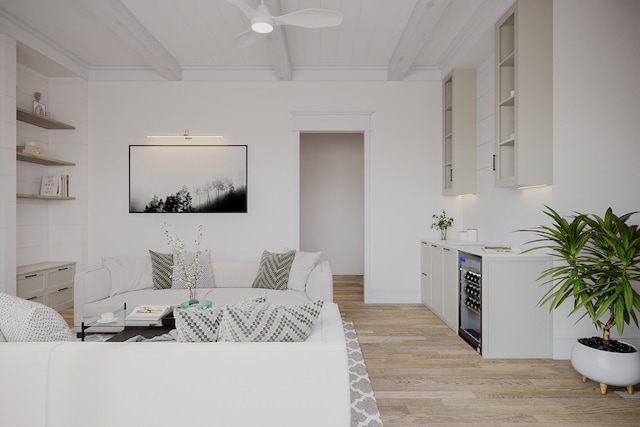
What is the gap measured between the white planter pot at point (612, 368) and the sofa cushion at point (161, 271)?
371cm

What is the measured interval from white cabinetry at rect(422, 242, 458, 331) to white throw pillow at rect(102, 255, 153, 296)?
3.11 metres

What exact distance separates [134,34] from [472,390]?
13.8ft

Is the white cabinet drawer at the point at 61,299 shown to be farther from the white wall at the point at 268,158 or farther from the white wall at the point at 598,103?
the white wall at the point at 598,103

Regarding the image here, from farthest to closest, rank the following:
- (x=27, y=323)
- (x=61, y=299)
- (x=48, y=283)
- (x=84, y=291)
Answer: (x=61, y=299) < (x=48, y=283) < (x=84, y=291) < (x=27, y=323)

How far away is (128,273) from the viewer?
4176mm

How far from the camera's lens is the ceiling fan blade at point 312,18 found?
278cm

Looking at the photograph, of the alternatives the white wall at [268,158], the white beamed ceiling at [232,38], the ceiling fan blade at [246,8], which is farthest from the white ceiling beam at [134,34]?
the ceiling fan blade at [246,8]

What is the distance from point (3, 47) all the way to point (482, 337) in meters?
5.05

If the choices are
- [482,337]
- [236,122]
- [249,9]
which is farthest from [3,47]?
[482,337]

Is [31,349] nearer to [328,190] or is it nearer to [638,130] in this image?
[638,130]

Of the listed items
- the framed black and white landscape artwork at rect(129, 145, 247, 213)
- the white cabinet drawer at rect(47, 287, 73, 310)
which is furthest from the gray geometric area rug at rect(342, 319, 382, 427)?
the white cabinet drawer at rect(47, 287, 73, 310)

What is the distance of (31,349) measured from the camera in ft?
5.51

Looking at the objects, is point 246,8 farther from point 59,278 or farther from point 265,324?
point 59,278

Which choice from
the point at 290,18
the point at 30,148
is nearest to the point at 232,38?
the point at 290,18
